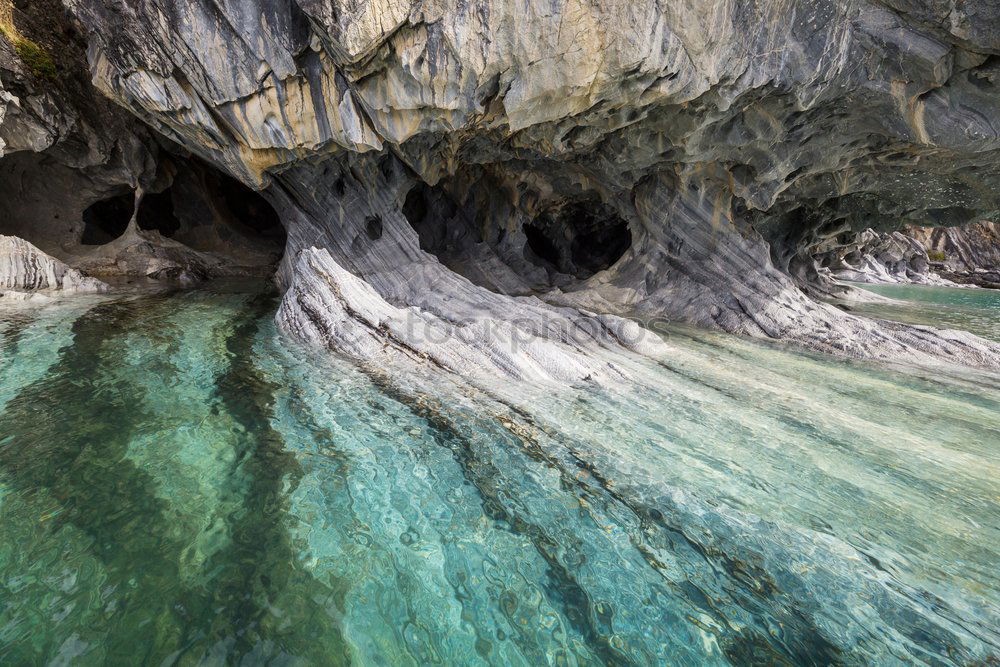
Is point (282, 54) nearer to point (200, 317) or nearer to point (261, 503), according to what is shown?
point (200, 317)

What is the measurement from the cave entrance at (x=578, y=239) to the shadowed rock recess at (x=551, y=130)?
16.8 ft

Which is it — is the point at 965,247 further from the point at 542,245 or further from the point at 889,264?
the point at 542,245

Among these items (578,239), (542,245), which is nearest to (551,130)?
(542,245)

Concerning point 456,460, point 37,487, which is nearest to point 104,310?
point 37,487

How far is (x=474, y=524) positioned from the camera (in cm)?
296

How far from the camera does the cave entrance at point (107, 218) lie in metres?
15.1

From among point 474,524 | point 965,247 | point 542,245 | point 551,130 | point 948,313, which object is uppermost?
point 965,247

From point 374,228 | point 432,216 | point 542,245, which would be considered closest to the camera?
point 374,228

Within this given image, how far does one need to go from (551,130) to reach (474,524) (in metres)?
8.31

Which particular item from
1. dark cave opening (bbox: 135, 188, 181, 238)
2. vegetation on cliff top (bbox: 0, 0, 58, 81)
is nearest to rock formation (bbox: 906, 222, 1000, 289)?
dark cave opening (bbox: 135, 188, 181, 238)

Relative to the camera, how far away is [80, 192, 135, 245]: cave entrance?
49.7 ft

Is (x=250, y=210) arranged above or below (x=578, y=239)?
below

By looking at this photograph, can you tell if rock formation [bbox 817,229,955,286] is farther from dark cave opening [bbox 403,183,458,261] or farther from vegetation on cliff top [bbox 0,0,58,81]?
vegetation on cliff top [bbox 0,0,58,81]

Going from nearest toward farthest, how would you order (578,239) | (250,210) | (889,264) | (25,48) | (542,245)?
1. (25,48)
2. (250,210)
3. (542,245)
4. (578,239)
5. (889,264)
